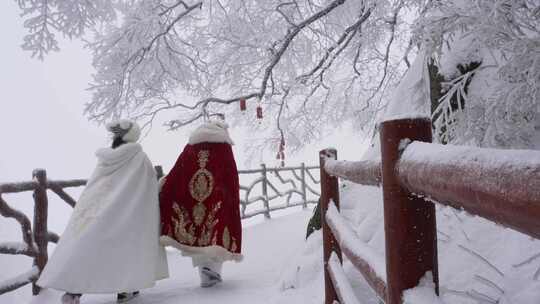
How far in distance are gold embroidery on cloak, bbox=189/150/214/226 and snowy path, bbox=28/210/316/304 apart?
26.9 inches

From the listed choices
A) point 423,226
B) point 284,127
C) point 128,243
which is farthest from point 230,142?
point 284,127

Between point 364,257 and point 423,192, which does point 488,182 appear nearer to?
point 423,192

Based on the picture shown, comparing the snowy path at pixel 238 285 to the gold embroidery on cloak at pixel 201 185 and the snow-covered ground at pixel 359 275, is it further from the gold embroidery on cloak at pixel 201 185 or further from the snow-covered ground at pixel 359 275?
the gold embroidery on cloak at pixel 201 185

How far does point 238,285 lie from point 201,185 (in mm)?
1009

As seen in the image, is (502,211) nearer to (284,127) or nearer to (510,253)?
(510,253)

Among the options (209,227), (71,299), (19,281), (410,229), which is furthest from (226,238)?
(410,229)

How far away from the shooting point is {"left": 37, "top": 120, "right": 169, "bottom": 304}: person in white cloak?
3.13 meters

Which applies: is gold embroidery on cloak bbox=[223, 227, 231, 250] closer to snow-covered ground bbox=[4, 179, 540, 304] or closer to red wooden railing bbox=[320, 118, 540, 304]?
snow-covered ground bbox=[4, 179, 540, 304]

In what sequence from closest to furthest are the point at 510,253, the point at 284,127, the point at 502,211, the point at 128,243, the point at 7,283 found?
the point at 502,211, the point at 510,253, the point at 128,243, the point at 7,283, the point at 284,127

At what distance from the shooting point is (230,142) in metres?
3.95

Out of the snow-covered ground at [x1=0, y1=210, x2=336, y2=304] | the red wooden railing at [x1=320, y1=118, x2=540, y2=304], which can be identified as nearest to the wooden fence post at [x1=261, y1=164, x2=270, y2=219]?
the snow-covered ground at [x1=0, y1=210, x2=336, y2=304]

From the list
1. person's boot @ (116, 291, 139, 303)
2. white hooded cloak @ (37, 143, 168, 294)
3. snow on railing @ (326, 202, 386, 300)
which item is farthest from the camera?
person's boot @ (116, 291, 139, 303)

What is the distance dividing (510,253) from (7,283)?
3.95 meters

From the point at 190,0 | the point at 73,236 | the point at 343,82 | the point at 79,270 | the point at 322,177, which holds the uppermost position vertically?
the point at 190,0
